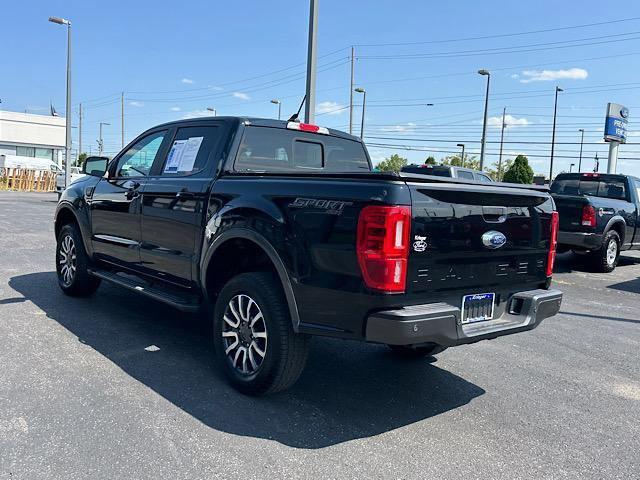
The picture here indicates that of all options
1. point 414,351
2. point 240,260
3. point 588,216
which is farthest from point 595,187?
point 240,260

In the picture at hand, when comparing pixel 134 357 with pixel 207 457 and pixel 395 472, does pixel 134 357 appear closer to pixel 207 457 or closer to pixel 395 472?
pixel 207 457

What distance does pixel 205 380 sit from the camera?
13.6 ft

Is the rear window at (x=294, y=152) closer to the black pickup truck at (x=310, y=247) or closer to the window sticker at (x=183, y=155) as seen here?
the black pickup truck at (x=310, y=247)

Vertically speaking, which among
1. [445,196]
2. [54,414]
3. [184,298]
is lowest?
[54,414]

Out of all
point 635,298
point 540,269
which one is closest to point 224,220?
point 540,269

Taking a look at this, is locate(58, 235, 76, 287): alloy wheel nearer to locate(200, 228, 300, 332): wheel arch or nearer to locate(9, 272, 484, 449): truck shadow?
locate(9, 272, 484, 449): truck shadow

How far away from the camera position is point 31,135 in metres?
65.4

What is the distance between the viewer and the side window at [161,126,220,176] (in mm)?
4641

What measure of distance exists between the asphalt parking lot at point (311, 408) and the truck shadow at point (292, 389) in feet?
0.05

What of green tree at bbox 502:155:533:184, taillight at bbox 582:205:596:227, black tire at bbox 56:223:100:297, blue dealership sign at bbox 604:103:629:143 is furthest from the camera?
green tree at bbox 502:155:533:184

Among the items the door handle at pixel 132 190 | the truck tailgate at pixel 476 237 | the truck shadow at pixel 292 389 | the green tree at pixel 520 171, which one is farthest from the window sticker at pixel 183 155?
the green tree at pixel 520 171

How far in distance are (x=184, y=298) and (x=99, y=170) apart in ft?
7.63

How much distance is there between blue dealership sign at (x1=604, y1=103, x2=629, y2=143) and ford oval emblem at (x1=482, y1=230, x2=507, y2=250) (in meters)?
23.0

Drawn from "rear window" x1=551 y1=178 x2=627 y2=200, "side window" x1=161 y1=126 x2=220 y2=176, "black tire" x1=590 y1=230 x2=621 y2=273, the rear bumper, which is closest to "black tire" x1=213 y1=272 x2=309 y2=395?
"side window" x1=161 y1=126 x2=220 y2=176
